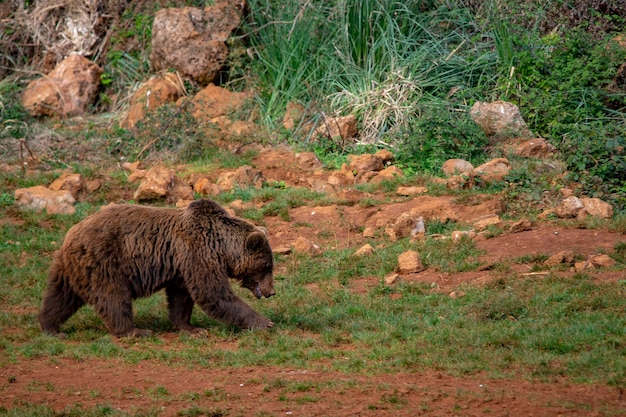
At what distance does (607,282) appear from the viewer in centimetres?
944

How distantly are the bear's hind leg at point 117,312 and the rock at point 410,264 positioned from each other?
135 inches

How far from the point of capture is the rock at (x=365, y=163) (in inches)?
567

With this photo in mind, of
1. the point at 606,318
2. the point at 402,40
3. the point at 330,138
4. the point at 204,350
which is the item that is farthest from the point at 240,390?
the point at 402,40

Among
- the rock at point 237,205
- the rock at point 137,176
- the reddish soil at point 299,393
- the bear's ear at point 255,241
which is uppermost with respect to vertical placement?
the bear's ear at point 255,241

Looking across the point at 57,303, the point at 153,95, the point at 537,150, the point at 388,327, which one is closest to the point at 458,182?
the point at 537,150

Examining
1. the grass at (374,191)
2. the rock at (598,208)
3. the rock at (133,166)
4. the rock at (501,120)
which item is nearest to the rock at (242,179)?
the grass at (374,191)

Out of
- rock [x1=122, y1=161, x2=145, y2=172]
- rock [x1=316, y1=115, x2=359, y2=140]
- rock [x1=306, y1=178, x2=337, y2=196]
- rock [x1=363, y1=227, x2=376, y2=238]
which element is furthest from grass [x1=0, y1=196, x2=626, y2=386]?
rock [x1=316, y1=115, x2=359, y2=140]

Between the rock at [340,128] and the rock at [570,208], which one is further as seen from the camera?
the rock at [340,128]

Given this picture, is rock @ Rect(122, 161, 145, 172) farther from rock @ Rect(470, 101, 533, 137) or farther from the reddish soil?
the reddish soil

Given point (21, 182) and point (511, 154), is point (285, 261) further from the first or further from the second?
point (21, 182)

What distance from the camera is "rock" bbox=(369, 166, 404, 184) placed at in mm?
13931

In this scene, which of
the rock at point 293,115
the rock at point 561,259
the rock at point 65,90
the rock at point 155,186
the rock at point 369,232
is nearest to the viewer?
the rock at point 561,259

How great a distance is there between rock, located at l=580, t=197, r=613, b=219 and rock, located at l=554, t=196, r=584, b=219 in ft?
0.31

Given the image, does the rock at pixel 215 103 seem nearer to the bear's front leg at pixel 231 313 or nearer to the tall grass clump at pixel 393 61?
the tall grass clump at pixel 393 61
